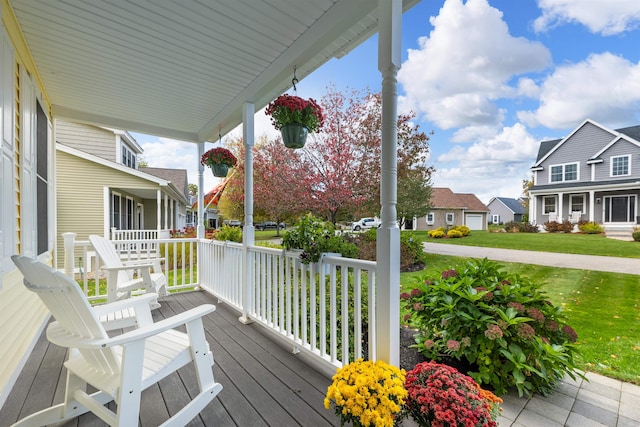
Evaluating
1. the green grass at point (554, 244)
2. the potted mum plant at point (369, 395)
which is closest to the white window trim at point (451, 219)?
the green grass at point (554, 244)

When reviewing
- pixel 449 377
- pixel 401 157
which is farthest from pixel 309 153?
pixel 449 377

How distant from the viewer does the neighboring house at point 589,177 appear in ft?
34.4

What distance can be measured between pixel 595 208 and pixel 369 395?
1580 centimetres

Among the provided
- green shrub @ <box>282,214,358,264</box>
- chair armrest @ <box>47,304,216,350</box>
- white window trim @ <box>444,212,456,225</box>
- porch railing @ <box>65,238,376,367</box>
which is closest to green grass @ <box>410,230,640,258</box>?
white window trim @ <box>444,212,456,225</box>

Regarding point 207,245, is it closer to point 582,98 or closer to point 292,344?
point 292,344

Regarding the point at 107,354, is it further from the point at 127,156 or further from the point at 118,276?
the point at 127,156

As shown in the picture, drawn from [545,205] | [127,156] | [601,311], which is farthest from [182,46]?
[545,205]

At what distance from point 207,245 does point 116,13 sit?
314 cm

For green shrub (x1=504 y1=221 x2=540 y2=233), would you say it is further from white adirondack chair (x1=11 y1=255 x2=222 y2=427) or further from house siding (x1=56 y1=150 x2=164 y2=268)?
house siding (x1=56 y1=150 x2=164 y2=268)

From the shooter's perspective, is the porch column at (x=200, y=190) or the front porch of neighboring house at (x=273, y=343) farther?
the porch column at (x=200, y=190)

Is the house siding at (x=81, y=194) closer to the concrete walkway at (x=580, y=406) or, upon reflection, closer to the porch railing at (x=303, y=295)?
the porch railing at (x=303, y=295)

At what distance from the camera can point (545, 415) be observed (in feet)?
5.48

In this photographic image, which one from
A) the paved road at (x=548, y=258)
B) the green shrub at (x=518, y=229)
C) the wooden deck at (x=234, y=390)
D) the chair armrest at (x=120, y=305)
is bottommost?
the wooden deck at (x=234, y=390)

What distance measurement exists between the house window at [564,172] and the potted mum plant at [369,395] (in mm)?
15741
